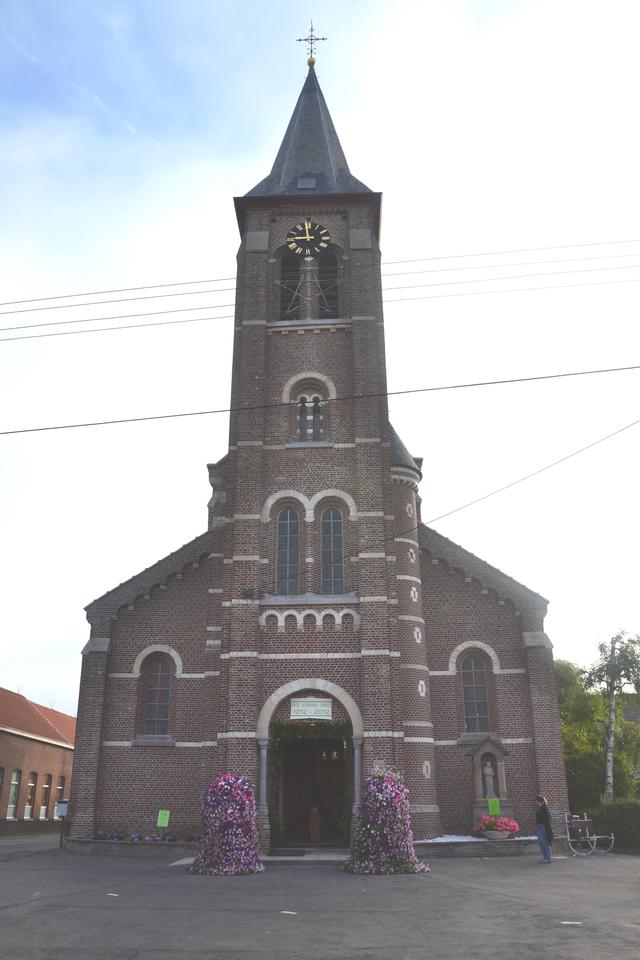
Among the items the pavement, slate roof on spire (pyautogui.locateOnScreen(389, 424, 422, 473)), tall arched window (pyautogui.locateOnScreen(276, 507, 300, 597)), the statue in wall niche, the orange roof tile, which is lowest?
the pavement

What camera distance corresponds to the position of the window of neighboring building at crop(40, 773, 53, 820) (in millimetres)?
42750

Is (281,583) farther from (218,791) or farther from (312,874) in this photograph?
(312,874)

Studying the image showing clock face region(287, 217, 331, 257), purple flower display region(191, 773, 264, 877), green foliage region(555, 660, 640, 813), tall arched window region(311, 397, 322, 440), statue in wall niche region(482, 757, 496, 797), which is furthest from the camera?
green foliage region(555, 660, 640, 813)

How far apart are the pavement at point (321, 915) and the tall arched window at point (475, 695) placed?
7.36 metres

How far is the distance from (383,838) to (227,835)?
351 cm

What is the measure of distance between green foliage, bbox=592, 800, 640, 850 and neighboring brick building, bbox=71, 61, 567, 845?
2032 millimetres

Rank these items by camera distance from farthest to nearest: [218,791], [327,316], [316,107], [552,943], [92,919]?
[316,107] → [327,316] → [218,791] → [92,919] → [552,943]

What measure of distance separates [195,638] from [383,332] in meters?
12.5

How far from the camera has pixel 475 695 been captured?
25406 mm

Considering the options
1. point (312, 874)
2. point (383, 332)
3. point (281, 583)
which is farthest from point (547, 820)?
point (383, 332)

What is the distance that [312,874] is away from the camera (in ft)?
54.8

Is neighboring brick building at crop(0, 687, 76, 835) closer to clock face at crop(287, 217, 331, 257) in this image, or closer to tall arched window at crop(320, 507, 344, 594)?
tall arched window at crop(320, 507, 344, 594)

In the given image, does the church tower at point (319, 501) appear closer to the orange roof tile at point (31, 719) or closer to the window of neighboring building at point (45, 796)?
the orange roof tile at point (31, 719)

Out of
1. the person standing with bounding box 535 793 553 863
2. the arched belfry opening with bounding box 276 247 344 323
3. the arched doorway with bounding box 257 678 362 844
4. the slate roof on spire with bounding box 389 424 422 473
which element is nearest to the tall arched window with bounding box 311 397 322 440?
the slate roof on spire with bounding box 389 424 422 473
